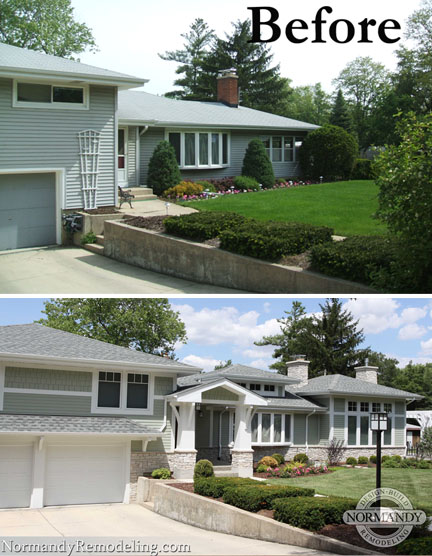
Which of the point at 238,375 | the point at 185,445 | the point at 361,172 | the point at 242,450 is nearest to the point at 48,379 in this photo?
the point at 185,445

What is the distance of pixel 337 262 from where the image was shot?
1270 cm

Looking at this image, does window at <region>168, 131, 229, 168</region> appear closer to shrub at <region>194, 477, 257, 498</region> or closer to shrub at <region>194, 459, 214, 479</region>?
shrub at <region>194, 459, 214, 479</region>

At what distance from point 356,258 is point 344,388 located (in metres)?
13.1

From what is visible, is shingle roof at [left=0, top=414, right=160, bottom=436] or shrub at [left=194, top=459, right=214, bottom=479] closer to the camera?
shingle roof at [left=0, top=414, right=160, bottom=436]

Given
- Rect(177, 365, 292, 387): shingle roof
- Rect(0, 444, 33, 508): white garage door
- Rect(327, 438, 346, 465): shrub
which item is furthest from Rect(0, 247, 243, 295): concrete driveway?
Rect(327, 438, 346, 465): shrub

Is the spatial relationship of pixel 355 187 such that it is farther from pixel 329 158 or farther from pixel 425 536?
pixel 425 536

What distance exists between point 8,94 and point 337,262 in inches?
441

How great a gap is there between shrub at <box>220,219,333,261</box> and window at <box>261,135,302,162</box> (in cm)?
1639

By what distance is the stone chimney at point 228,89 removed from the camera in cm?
3503

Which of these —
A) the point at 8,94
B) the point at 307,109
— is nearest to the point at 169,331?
the point at 8,94

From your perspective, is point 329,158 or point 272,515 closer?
point 272,515

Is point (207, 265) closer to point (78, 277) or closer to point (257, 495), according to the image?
point (78, 277)

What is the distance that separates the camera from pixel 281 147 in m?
31.4

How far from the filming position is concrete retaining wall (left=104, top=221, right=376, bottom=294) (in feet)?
43.0
